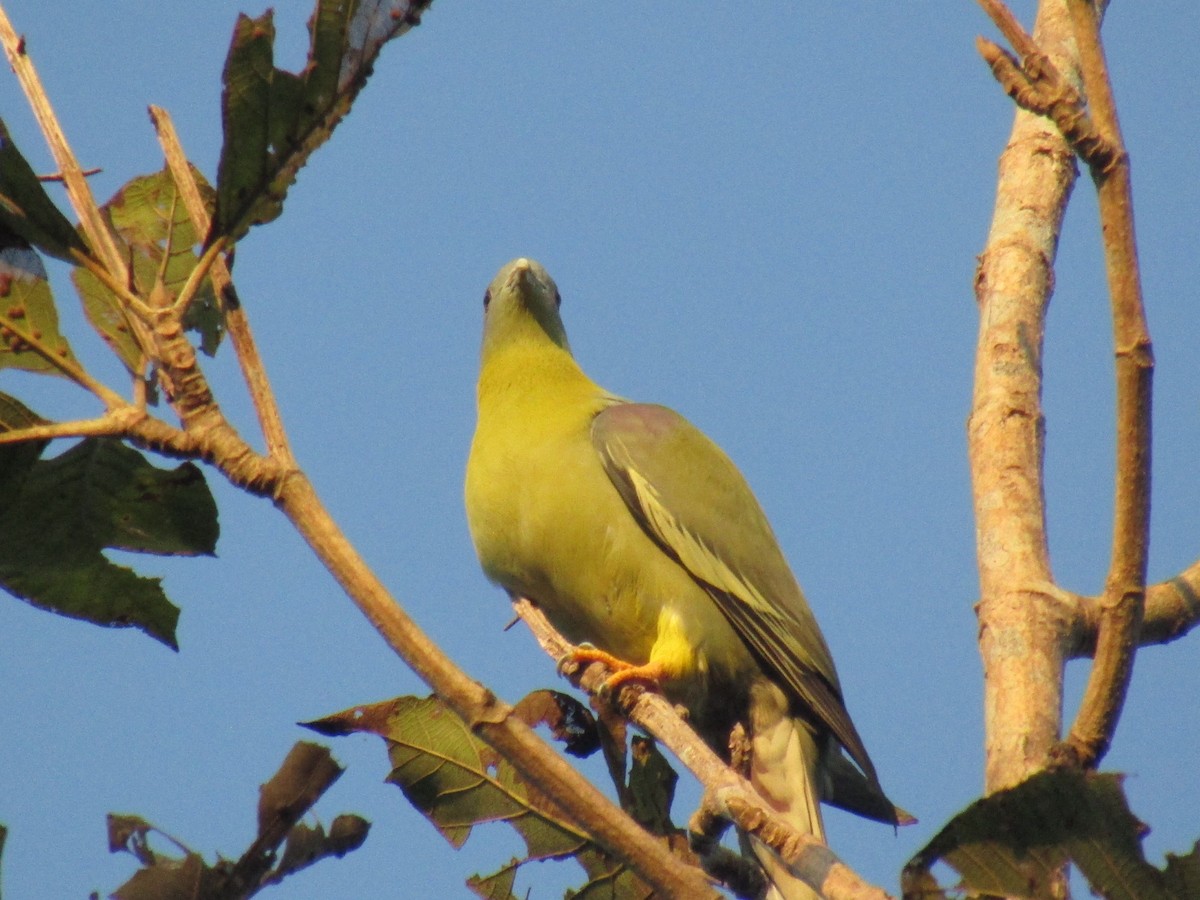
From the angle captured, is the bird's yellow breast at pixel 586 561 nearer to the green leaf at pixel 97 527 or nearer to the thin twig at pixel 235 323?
the green leaf at pixel 97 527

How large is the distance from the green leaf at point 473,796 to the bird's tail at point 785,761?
1.34 meters

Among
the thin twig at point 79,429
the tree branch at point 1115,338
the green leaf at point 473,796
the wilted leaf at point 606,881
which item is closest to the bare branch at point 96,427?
the thin twig at point 79,429

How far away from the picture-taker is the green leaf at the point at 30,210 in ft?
6.98

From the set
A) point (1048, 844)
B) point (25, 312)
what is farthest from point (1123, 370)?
point (25, 312)

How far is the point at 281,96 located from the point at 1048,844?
66.5 inches

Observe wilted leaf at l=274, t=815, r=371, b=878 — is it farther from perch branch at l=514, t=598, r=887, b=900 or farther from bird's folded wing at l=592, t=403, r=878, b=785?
A: bird's folded wing at l=592, t=403, r=878, b=785

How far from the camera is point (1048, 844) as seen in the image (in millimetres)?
1988

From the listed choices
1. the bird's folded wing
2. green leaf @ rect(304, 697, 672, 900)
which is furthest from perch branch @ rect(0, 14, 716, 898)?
the bird's folded wing

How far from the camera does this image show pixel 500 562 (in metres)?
4.80

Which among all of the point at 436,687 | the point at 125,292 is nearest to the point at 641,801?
the point at 436,687

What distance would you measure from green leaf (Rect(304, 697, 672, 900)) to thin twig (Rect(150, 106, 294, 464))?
1.07m

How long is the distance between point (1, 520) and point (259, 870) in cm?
75

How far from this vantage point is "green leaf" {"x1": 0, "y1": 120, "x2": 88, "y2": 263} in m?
2.13

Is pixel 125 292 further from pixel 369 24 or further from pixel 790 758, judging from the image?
pixel 790 758
